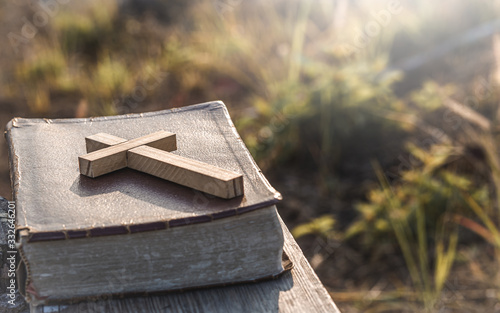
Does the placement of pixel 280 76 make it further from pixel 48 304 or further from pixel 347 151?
pixel 48 304

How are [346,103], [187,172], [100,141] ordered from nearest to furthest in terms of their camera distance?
[187,172] → [100,141] → [346,103]

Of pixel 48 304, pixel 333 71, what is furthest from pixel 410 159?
pixel 48 304

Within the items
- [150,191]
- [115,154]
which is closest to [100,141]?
[115,154]

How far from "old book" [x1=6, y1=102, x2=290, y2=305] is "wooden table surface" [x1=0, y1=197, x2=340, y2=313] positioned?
16mm

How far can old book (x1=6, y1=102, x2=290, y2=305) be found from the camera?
0.92 m

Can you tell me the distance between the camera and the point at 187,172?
1.04 m

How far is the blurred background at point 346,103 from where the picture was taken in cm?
270

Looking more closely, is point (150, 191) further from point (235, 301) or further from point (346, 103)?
point (346, 103)

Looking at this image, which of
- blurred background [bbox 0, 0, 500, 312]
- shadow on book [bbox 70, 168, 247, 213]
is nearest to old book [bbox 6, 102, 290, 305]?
shadow on book [bbox 70, 168, 247, 213]

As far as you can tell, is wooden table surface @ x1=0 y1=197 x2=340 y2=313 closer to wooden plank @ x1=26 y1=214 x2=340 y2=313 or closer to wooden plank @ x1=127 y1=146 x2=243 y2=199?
wooden plank @ x1=26 y1=214 x2=340 y2=313

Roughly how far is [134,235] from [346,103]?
106 inches

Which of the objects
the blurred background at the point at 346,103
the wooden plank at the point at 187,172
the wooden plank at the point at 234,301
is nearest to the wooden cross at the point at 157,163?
the wooden plank at the point at 187,172

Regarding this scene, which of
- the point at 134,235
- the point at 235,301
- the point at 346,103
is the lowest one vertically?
the point at 346,103

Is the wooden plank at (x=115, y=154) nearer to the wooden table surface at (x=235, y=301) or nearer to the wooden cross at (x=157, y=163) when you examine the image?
the wooden cross at (x=157, y=163)
